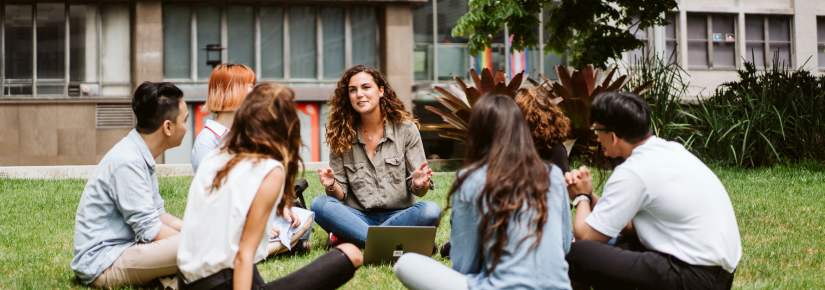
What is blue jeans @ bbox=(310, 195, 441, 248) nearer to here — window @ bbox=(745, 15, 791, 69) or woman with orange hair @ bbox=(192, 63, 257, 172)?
woman with orange hair @ bbox=(192, 63, 257, 172)

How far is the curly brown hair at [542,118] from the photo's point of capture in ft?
13.1

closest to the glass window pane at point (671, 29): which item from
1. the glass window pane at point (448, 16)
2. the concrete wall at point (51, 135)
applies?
the glass window pane at point (448, 16)

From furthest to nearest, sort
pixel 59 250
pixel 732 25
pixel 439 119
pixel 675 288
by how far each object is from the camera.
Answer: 1. pixel 732 25
2. pixel 439 119
3. pixel 59 250
4. pixel 675 288

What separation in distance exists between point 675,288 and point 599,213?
44cm

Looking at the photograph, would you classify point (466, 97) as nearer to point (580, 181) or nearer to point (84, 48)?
point (580, 181)

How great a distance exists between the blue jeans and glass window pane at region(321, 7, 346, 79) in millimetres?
13954

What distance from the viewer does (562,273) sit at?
2.30 m

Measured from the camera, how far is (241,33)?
57.7 feet

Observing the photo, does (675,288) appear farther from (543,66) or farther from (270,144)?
(543,66)

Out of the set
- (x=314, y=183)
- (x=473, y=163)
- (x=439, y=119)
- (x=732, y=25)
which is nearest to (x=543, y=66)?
(x=439, y=119)

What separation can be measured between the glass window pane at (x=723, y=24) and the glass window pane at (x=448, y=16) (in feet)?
30.3

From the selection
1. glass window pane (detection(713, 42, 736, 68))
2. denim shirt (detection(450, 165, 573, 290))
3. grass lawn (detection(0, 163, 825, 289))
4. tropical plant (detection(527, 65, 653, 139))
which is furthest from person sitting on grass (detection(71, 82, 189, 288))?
glass window pane (detection(713, 42, 736, 68))

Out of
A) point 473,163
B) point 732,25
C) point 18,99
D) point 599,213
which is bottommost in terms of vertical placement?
point 599,213

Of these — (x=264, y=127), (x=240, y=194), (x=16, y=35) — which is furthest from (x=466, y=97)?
(x=16, y=35)
